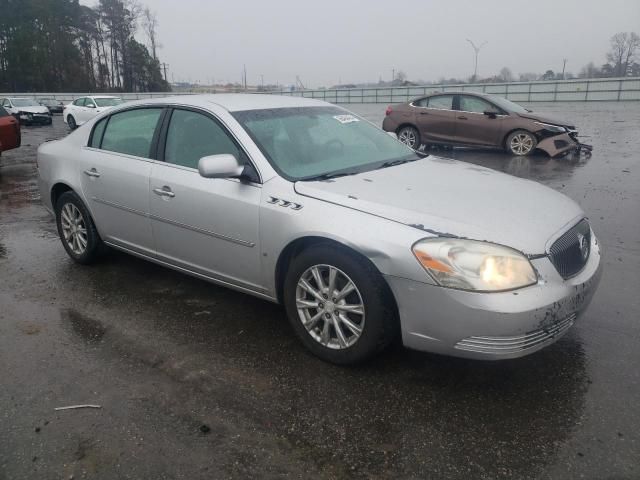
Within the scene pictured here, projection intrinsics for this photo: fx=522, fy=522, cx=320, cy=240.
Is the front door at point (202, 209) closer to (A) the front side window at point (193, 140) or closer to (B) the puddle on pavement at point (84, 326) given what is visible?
(A) the front side window at point (193, 140)

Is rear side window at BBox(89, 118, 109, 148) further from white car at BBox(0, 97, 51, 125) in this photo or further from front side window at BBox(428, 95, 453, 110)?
white car at BBox(0, 97, 51, 125)

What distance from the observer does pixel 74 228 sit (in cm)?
492

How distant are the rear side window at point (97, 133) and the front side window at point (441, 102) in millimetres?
9384

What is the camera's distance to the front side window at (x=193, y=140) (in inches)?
146

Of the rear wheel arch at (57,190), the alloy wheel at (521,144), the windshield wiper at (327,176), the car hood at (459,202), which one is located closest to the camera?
the car hood at (459,202)

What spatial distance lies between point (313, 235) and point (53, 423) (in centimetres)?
167

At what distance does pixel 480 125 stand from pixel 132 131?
9.37m

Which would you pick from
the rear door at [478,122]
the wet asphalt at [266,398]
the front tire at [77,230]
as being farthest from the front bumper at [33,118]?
the wet asphalt at [266,398]

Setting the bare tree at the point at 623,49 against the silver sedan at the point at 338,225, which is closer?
the silver sedan at the point at 338,225

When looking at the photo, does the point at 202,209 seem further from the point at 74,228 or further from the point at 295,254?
the point at 74,228

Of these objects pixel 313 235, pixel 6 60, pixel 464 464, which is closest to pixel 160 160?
pixel 313 235

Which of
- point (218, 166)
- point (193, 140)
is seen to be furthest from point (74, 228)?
point (218, 166)

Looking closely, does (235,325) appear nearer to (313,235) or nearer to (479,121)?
(313,235)

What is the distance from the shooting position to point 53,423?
8.61 feet
